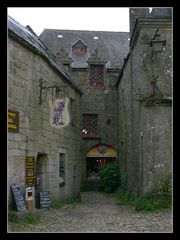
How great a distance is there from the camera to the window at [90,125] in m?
24.0

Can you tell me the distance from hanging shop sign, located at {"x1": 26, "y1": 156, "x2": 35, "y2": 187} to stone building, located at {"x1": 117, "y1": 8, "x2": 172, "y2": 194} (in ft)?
12.3

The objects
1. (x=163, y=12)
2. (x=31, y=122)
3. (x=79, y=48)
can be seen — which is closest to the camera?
(x=31, y=122)

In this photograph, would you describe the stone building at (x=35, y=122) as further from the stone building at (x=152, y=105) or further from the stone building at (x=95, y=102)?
the stone building at (x=95, y=102)

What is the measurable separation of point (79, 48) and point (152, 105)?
12729 millimetres

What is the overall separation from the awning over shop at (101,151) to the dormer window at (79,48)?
560 centimetres

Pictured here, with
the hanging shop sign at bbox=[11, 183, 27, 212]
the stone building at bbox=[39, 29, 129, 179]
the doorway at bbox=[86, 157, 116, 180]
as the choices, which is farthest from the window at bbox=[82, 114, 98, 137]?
the hanging shop sign at bbox=[11, 183, 27, 212]

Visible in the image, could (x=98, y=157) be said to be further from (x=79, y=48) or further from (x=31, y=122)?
(x=31, y=122)

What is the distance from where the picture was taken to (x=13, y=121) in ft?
32.9

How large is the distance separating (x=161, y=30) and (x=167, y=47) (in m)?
0.59

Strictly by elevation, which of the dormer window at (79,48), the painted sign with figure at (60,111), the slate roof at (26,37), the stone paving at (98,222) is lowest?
the stone paving at (98,222)

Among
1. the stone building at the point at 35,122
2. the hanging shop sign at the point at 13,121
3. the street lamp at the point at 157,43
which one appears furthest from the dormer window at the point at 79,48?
the hanging shop sign at the point at 13,121

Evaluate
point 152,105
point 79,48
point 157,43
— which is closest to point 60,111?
point 152,105

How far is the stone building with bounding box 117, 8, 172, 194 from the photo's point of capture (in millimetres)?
13023
